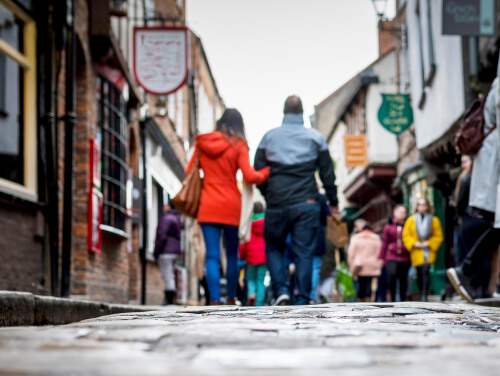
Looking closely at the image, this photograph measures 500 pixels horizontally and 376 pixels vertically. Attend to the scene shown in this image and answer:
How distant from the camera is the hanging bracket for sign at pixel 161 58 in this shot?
47.6 ft

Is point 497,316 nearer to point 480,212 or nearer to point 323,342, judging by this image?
point 323,342

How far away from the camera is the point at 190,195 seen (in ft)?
26.5

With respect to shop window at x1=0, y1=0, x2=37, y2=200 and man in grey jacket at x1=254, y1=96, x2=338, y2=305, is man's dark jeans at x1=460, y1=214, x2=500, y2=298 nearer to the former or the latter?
man in grey jacket at x1=254, y1=96, x2=338, y2=305

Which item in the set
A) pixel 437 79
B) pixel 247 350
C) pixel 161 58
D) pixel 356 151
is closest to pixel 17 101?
pixel 161 58

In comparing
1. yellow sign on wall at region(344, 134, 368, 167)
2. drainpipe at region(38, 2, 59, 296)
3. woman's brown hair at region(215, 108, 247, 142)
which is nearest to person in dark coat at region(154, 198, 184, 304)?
drainpipe at region(38, 2, 59, 296)

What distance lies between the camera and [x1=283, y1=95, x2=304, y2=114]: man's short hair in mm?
8164

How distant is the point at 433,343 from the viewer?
2449mm

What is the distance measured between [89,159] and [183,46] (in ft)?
12.0

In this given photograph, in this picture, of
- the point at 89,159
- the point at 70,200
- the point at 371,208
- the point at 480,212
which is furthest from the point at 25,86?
the point at 371,208

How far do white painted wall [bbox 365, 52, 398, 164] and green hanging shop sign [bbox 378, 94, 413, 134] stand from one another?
581 centimetres

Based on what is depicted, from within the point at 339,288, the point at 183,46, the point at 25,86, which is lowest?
the point at 339,288

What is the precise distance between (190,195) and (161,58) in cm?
703

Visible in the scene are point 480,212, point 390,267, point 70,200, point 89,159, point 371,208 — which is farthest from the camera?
point 371,208

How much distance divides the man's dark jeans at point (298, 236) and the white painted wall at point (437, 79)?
6349 millimetres
